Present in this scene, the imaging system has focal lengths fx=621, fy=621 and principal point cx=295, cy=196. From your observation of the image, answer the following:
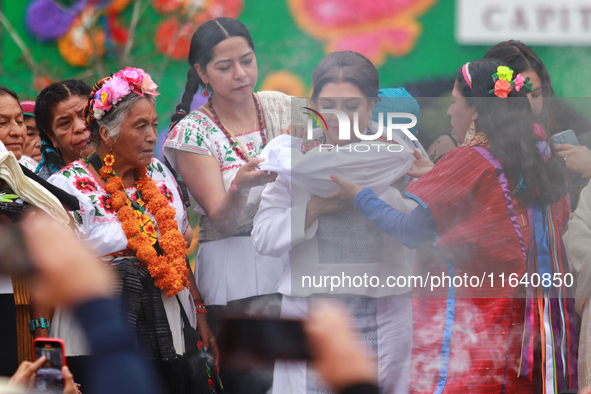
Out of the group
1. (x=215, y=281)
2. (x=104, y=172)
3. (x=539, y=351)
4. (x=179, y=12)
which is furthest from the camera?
(x=179, y=12)

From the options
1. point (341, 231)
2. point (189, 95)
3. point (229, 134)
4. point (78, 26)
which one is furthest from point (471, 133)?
point (78, 26)

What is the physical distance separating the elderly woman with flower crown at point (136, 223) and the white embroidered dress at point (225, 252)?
0.21 metres

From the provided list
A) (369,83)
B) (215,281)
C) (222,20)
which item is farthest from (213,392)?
(222,20)

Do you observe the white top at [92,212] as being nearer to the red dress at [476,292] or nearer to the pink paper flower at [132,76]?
the pink paper flower at [132,76]

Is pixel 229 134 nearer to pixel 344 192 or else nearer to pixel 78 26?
pixel 344 192

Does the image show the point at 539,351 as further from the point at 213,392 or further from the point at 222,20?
the point at 222,20

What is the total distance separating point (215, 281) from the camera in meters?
3.02

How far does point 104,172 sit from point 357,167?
1.10 metres

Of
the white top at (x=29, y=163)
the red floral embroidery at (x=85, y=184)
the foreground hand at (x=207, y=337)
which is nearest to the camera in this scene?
the red floral embroidery at (x=85, y=184)

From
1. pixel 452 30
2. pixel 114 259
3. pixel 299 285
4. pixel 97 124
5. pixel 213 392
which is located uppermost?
pixel 452 30

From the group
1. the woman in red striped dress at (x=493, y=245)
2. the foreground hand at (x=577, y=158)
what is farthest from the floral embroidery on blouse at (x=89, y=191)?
the foreground hand at (x=577, y=158)

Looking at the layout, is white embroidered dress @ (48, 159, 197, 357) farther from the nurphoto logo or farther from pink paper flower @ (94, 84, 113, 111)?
the nurphoto logo

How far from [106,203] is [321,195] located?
36.3 inches

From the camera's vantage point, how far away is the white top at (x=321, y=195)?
2.71 metres
